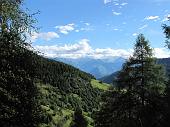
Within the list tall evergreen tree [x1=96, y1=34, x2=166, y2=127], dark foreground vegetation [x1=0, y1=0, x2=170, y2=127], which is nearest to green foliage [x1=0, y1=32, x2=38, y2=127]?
dark foreground vegetation [x1=0, y1=0, x2=170, y2=127]

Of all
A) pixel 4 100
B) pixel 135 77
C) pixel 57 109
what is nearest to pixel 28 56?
pixel 4 100

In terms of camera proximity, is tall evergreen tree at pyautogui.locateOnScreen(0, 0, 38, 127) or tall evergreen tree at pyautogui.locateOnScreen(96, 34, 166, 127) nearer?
tall evergreen tree at pyautogui.locateOnScreen(0, 0, 38, 127)

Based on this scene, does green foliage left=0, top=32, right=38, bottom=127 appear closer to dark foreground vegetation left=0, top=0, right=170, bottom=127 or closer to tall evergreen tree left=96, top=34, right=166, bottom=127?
dark foreground vegetation left=0, top=0, right=170, bottom=127

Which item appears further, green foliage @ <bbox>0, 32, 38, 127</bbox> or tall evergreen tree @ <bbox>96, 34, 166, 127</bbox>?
tall evergreen tree @ <bbox>96, 34, 166, 127</bbox>

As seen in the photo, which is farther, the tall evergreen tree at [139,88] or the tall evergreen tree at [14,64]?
the tall evergreen tree at [139,88]

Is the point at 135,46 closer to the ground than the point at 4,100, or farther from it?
farther from it

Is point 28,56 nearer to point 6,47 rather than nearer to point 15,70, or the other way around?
point 6,47

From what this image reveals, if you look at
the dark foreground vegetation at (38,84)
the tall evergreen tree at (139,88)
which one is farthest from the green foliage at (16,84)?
the tall evergreen tree at (139,88)

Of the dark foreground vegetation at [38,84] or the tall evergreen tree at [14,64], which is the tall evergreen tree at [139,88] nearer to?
the dark foreground vegetation at [38,84]

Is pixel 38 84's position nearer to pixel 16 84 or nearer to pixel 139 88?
pixel 16 84

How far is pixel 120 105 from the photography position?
126 feet

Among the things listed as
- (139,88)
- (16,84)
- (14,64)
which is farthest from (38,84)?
(14,64)

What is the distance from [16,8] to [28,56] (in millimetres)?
2216

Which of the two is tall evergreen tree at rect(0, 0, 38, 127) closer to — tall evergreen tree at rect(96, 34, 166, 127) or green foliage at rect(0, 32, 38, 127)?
green foliage at rect(0, 32, 38, 127)
